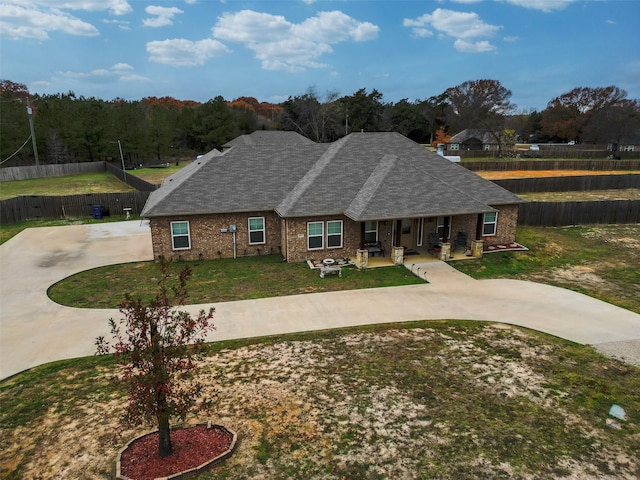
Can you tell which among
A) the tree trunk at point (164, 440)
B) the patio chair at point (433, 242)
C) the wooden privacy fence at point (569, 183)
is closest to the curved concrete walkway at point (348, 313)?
the patio chair at point (433, 242)

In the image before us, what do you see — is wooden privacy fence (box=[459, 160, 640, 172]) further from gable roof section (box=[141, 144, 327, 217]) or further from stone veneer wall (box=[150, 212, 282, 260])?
stone veneer wall (box=[150, 212, 282, 260])

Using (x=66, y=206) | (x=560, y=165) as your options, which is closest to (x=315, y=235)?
(x=66, y=206)

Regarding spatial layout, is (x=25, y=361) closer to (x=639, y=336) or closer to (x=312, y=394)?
(x=312, y=394)

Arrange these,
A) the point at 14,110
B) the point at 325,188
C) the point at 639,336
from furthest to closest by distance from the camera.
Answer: the point at 14,110 < the point at 325,188 < the point at 639,336

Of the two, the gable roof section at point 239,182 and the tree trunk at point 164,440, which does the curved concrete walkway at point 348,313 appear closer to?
the tree trunk at point 164,440

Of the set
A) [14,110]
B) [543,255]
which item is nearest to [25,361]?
[543,255]

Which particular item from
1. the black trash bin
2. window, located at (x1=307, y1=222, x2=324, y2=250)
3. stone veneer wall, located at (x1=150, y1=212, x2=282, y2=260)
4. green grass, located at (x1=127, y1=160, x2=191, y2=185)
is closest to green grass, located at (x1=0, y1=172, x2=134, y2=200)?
green grass, located at (x1=127, y1=160, x2=191, y2=185)
